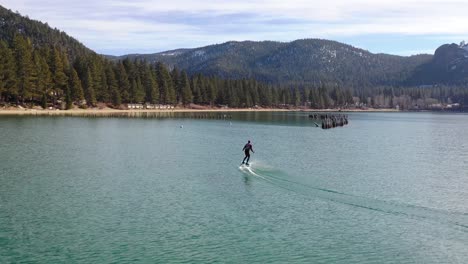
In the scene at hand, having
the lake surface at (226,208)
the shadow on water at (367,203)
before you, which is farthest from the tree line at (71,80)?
the shadow on water at (367,203)

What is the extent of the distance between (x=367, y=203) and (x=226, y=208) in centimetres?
952

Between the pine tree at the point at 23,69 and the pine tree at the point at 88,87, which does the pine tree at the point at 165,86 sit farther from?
the pine tree at the point at 23,69

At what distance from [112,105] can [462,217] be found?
154 metres

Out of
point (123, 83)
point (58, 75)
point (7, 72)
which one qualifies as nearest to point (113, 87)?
point (123, 83)

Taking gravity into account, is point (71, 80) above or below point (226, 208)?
above

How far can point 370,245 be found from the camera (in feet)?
79.2

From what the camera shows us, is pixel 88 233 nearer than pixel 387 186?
Yes

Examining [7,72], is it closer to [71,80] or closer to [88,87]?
[71,80]

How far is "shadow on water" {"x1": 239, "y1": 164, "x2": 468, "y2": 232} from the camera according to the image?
29.4 meters

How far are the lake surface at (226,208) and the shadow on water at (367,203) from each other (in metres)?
0.10

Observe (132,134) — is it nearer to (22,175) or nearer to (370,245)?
(22,175)

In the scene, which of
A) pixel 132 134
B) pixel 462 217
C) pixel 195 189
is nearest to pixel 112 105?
pixel 132 134

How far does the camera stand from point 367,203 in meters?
33.2

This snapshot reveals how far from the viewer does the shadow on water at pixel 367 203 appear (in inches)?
1158
